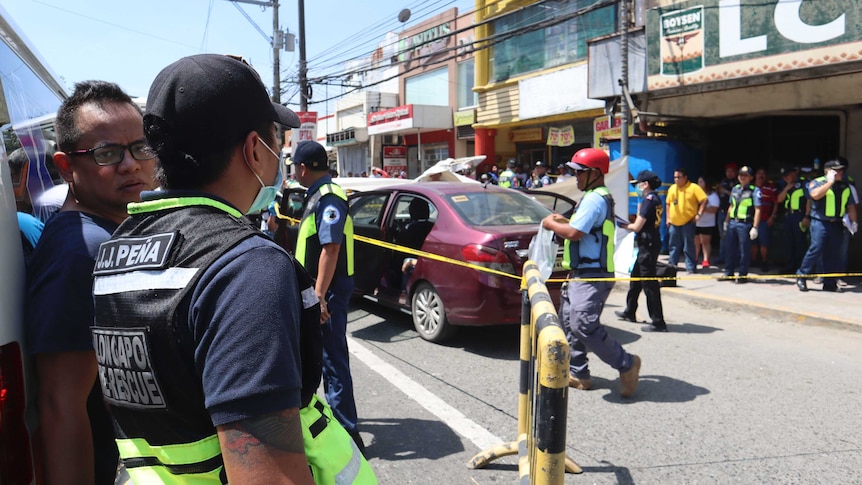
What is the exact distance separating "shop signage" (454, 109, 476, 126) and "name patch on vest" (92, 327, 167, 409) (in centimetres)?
2237

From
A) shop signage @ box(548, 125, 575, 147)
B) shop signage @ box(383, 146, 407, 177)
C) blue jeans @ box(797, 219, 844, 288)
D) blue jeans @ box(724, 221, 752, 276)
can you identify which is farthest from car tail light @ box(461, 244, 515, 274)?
shop signage @ box(383, 146, 407, 177)

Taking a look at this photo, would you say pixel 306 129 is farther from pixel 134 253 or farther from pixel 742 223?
pixel 134 253

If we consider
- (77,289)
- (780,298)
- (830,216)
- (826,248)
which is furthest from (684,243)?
(77,289)

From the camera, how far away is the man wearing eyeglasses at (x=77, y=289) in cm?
160

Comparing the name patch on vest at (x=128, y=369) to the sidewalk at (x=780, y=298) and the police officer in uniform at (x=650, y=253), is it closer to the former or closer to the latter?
the police officer in uniform at (x=650, y=253)

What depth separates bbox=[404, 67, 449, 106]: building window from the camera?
25.9m

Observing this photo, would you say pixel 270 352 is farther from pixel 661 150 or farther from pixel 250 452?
pixel 661 150

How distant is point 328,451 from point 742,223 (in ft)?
33.7

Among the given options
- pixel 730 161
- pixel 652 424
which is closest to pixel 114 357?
pixel 652 424

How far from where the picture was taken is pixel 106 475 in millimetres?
1809

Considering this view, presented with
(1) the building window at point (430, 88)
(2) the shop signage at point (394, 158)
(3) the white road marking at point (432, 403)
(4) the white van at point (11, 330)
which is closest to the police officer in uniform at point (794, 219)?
(3) the white road marking at point (432, 403)

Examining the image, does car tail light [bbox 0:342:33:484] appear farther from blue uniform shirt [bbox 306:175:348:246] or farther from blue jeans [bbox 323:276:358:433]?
blue uniform shirt [bbox 306:175:348:246]

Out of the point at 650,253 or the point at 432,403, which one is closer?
the point at 432,403

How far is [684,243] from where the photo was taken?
11.1 m
